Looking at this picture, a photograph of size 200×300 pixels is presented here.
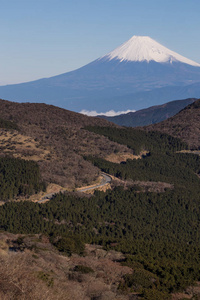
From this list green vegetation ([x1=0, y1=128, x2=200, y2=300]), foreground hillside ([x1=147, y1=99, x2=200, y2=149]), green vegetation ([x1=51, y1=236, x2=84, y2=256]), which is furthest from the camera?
foreground hillside ([x1=147, y1=99, x2=200, y2=149])

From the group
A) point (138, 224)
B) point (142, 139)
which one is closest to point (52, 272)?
point (138, 224)

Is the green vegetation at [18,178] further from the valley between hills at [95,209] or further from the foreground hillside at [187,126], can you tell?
the foreground hillside at [187,126]

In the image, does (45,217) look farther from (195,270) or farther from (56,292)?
(56,292)

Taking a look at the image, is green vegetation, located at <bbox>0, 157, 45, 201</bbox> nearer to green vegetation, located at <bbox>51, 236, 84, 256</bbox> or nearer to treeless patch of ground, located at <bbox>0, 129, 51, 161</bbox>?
treeless patch of ground, located at <bbox>0, 129, 51, 161</bbox>

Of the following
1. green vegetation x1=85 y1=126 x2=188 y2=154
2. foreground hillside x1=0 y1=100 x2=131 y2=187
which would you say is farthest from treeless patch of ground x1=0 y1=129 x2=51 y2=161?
green vegetation x1=85 y1=126 x2=188 y2=154

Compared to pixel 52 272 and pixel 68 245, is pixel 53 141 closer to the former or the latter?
pixel 68 245
